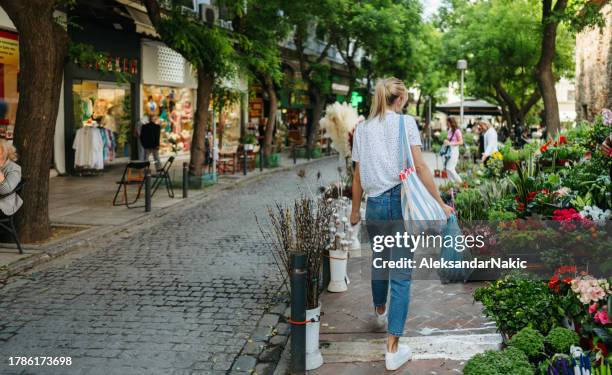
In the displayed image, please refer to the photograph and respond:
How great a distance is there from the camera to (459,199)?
8.62 metres

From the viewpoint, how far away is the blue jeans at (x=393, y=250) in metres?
4.64

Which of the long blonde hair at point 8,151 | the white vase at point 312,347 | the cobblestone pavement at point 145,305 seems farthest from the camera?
the long blonde hair at point 8,151

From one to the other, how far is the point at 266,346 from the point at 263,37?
16.7m

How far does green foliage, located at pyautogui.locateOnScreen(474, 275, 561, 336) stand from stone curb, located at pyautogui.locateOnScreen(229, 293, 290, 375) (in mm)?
Answer: 1695

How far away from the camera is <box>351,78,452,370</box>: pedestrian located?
467 cm

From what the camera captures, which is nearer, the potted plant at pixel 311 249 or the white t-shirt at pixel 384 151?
the white t-shirt at pixel 384 151

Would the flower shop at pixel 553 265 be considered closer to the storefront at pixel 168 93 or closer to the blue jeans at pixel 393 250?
the blue jeans at pixel 393 250

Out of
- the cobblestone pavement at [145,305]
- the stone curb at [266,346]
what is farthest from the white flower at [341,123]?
the stone curb at [266,346]

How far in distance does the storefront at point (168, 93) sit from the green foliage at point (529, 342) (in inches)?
758

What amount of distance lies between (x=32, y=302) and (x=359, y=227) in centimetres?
417

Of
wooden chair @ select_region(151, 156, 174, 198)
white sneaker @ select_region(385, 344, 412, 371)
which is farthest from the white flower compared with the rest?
wooden chair @ select_region(151, 156, 174, 198)

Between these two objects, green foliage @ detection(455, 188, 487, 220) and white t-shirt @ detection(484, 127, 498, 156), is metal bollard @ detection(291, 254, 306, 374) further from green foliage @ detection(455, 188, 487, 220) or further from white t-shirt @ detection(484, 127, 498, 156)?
white t-shirt @ detection(484, 127, 498, 156)

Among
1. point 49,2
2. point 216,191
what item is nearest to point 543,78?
point 216,191

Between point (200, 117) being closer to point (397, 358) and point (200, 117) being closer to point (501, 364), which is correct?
point (397, 358)
